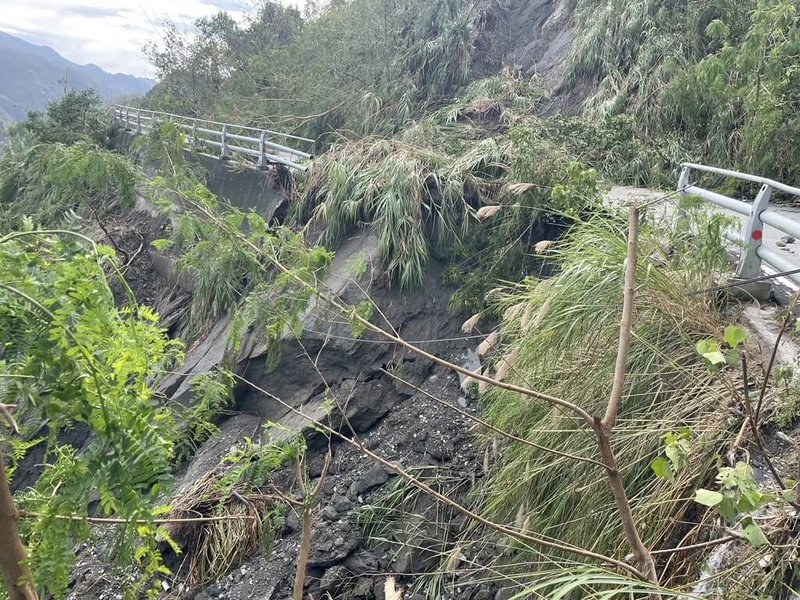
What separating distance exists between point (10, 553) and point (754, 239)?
421 cm

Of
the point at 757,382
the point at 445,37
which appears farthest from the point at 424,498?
the point at 445,37

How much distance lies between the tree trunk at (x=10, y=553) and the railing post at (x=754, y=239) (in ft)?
13.4

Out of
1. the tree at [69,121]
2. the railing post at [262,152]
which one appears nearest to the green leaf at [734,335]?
the railing post at [262,152]

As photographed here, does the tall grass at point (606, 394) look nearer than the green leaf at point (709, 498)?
No

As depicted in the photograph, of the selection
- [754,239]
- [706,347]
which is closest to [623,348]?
[706,347]

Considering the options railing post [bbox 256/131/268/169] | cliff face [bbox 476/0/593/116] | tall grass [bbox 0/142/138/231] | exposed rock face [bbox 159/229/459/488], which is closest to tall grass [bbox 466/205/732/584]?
exposed rock face [bbox 159/229/459/488]

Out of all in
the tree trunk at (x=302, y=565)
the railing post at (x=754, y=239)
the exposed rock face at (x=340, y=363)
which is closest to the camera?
the tree trunk at (x=302, y=565)

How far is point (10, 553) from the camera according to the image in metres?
1.57

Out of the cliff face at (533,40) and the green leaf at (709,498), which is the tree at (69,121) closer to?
the cliff face at (533,40)

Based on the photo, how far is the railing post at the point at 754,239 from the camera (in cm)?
385

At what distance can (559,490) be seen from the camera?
3357mm

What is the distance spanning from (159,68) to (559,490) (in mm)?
23093

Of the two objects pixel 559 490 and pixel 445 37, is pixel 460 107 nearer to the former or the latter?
pixel 445 37

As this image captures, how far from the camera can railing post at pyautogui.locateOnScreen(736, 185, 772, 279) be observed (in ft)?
12.6
